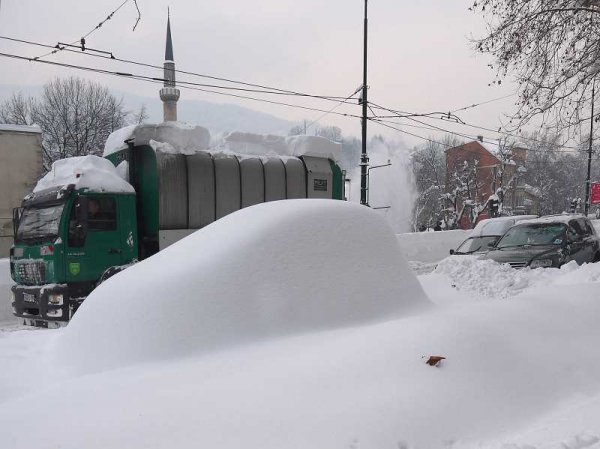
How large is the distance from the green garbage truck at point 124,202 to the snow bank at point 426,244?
1018cm

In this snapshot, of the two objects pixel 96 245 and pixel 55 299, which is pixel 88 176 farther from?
pixel 55 299

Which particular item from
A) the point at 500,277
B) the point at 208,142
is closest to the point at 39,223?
the point at 208,142

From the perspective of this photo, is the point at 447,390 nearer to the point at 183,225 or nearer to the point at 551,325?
the point at 551,325

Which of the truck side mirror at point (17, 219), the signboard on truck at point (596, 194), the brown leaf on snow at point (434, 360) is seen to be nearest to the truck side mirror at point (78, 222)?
the truck side mirror at point (17, 219)

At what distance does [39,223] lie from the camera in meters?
9.24

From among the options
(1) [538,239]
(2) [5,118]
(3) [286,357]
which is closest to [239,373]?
(3) [286,357]

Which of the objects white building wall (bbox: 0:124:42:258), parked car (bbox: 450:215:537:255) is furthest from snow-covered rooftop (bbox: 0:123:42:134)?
parked car (bbox: 450:215:537:255)

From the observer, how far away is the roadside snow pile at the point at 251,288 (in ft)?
13.0

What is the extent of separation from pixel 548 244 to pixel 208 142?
24.6 ft

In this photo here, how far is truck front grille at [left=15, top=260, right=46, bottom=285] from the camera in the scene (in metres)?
8.95

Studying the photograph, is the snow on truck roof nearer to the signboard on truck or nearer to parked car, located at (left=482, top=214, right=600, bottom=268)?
parked car, located at (left=482, top=214, right=600, bottom=268)

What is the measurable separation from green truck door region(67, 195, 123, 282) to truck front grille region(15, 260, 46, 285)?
1.73 ft

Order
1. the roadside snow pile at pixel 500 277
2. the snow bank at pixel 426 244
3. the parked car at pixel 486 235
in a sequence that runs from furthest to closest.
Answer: the snow bank at pixel 426 244
the parked car at pixel 486 235
the roadside snow pile at pixel 500 277

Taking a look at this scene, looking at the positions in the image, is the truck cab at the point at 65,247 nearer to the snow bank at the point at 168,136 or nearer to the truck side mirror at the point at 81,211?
the truck side mirror at the point at 81,211
